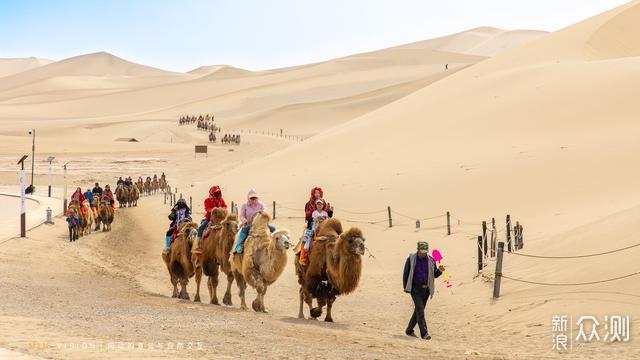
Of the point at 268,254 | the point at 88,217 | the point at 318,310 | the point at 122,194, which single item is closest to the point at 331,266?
the point at 318,310

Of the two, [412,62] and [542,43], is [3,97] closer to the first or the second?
[412,62]

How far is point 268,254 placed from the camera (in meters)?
14.6

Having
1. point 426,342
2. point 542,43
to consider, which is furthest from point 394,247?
point 542,43

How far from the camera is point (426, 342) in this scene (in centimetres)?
1206

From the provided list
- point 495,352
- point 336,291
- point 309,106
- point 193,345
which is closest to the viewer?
point 193,345

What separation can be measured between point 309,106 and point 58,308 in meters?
109

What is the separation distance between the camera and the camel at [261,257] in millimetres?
14539

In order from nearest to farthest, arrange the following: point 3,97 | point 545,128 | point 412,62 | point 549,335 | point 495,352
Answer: point 495,352 → point 549,335 → point 545,128 → point 412,62 → point 3,97

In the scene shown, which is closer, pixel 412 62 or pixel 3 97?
pixel 412 62

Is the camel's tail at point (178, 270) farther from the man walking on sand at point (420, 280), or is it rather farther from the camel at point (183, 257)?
the man walking on sand at point (420, 280)

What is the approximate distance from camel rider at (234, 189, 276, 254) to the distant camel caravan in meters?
0.11

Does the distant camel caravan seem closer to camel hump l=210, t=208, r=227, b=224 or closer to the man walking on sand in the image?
camel hump l=210, t=208, r=227, b=224

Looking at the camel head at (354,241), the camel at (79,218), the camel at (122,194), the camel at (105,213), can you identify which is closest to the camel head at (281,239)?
the camel head at (354,241)

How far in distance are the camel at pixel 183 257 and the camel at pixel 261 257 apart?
2.03 metres
